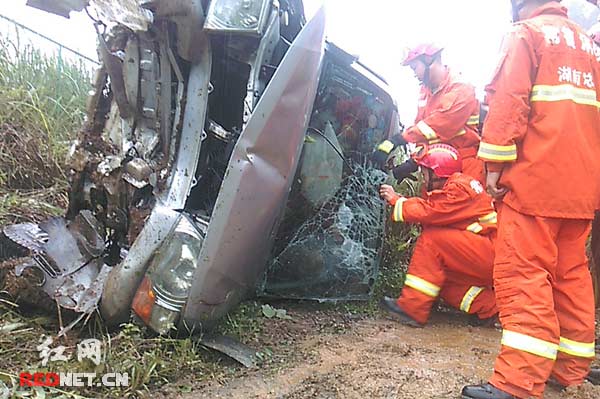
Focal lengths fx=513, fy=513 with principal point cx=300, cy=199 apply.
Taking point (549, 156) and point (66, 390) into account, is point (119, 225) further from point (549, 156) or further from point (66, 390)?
point (549, 156)

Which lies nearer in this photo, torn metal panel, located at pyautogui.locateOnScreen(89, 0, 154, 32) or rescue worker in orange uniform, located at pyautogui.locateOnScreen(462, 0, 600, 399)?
rescue worker in orange uniform, located at pyautogui.locateOnScreen(462, 0, 600, 399)

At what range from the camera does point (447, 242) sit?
3.09m

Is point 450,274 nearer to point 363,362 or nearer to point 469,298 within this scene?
point 469,298

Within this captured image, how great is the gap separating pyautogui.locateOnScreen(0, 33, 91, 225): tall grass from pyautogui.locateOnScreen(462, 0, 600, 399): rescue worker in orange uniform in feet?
8.74

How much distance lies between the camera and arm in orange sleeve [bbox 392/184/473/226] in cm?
307

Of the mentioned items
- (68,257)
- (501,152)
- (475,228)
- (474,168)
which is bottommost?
(68,257)

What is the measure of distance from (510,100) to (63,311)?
215 cm

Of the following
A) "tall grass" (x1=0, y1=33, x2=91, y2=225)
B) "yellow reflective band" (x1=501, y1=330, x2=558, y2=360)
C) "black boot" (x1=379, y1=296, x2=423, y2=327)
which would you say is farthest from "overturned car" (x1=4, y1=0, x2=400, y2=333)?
"yellow reflective band" (x1=501, y1=330, x2=558, y2=360)

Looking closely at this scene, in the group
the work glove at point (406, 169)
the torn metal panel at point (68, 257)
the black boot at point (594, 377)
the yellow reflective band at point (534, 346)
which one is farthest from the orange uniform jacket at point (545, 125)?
the torn metal panel at point (68, 257)

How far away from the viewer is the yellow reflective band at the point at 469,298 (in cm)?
319

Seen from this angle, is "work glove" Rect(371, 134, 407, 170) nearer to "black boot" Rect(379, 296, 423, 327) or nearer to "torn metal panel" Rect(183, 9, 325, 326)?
"black boot" Rect(379, 296, 423, 327)

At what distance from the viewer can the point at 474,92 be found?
353 cm

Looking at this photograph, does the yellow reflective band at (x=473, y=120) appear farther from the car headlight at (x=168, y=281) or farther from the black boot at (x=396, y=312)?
the car headlight at (x=168, y=281)

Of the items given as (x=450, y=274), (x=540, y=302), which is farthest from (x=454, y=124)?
(x=540, y=302)
